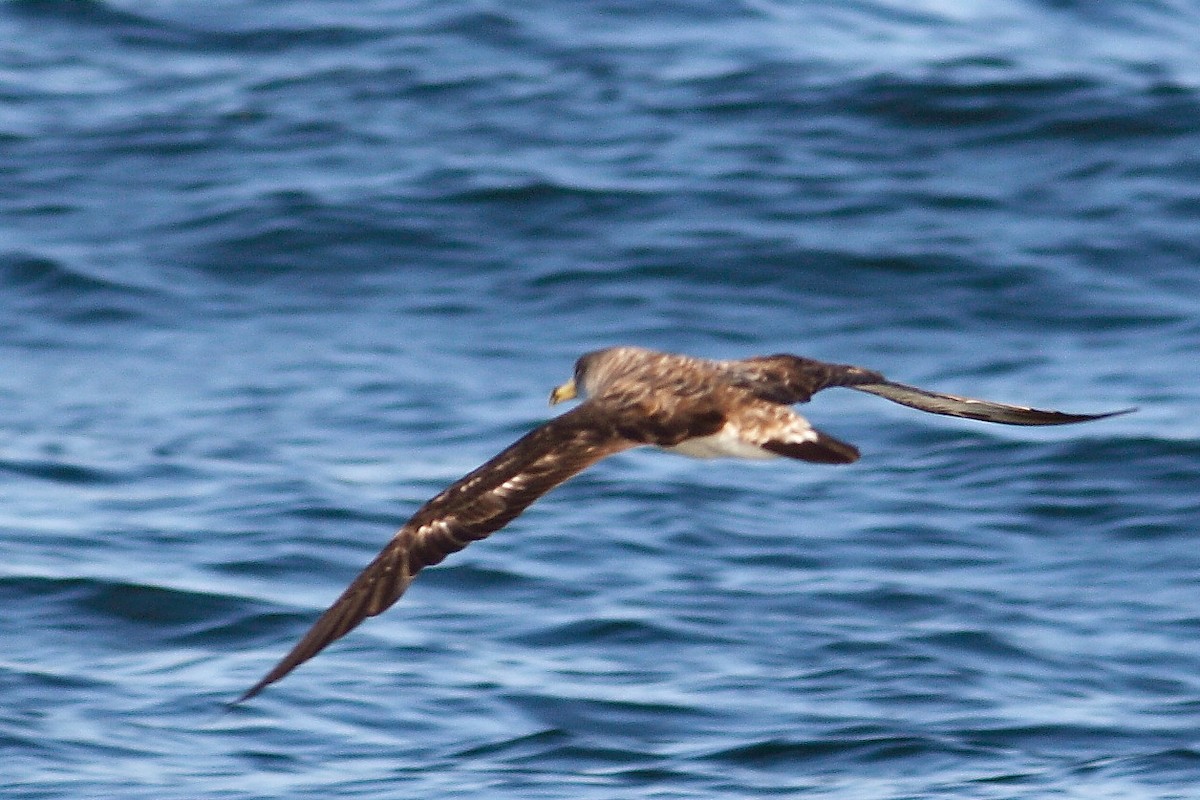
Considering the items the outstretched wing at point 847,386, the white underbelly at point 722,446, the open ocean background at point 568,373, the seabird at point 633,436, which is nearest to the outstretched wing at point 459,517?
the seabird at point 633,436

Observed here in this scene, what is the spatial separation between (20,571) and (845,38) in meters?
7.43

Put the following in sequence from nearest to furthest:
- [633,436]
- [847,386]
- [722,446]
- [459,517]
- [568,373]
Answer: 1. [459,517]
2. [633,436]
3. [722,446]
4. [847,386]
5. [568,373]

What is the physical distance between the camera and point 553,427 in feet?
18.9

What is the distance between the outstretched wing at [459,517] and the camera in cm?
548

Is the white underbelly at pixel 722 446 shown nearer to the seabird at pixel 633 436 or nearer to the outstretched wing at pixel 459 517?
the seabird at pixel 633 436

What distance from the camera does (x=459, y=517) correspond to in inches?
218

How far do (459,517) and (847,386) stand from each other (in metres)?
1.44

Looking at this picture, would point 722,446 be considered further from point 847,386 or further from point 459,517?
point 459,517

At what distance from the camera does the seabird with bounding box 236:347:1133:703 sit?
5.50 m

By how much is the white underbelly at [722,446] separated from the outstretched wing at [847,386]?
190 mm

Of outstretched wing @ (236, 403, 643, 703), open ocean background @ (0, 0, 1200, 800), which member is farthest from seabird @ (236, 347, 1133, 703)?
open ocean background @ (0, 0, 1200, 800)

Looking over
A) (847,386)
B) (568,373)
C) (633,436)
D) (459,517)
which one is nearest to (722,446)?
(633,436)

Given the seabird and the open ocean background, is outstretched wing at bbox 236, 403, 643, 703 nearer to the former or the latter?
the seabird

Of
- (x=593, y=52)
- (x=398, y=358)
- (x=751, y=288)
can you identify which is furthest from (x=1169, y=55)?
(x=398, y=358)
